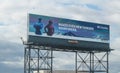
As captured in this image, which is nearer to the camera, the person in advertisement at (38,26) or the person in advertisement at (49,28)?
the person in advertisement at (38,26)

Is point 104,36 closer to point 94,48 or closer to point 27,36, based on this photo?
point 94,48

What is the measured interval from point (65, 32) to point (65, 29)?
50cm

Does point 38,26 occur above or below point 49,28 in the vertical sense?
above

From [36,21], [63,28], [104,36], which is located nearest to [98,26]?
[104,36]

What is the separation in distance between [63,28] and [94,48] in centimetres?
668

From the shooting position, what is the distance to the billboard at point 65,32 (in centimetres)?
8038

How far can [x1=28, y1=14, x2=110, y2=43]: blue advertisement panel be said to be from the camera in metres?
80.4

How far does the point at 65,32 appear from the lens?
84.0m

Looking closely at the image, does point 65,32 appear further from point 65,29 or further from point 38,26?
point 38,26

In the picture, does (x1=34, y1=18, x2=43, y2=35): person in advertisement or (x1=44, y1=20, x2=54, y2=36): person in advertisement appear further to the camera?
(x1=44, y1=20, x2=54, y2=36): person in advertisement

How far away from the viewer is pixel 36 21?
264 ft

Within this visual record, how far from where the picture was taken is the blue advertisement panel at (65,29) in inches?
3167

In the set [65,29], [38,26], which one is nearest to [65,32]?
[65,29]

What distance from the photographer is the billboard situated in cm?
8038
